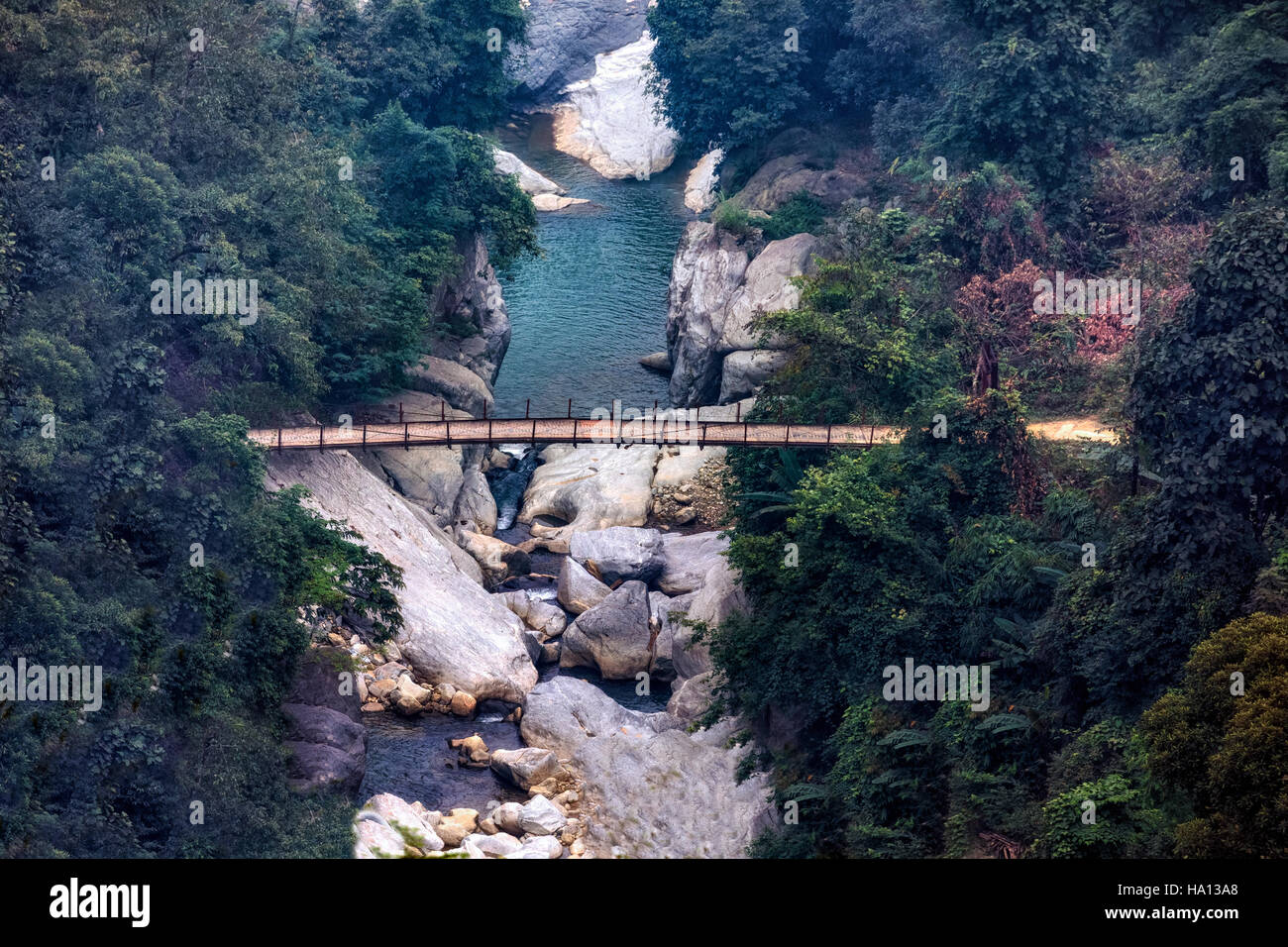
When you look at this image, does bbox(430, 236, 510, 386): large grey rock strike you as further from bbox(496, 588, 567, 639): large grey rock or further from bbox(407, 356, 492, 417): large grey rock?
bbox(496, 588, 567, 639): large grey rock

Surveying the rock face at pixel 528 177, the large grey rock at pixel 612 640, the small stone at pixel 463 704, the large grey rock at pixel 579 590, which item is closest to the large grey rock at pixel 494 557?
the large grey rock at pixel 579 590

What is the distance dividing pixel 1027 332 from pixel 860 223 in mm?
7235

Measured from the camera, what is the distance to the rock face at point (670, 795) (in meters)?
28.3

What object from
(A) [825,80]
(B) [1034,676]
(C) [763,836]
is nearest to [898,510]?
(B) [1034,676]

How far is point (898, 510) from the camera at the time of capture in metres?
29.5

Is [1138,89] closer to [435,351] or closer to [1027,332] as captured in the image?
[1027,332]

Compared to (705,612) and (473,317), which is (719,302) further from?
(705,612)

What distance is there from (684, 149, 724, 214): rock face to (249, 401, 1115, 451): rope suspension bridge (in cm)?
3175

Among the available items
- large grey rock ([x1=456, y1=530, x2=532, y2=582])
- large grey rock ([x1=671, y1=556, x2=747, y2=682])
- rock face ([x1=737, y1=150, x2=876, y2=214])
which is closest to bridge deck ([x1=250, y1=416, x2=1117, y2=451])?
large grey rock ([x1=671, y1=556, x2=747, y2=682])

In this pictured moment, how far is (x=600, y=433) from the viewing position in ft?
111

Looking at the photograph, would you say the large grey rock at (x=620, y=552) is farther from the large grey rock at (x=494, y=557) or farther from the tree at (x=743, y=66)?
the tree at (x=743, y=66)

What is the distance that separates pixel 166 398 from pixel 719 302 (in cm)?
2349

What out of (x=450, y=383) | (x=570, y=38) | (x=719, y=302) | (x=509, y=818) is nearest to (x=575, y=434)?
(x=509, y=818)

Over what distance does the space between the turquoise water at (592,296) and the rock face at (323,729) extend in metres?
19.8
